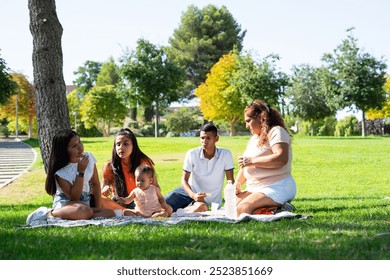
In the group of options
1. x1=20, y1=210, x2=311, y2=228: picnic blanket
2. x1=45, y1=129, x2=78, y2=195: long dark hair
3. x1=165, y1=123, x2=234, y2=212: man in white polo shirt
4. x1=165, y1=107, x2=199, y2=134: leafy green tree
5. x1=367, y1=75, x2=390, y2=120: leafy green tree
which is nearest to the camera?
x1=20, y1=210, x2=311, y2=228: picnic blanket

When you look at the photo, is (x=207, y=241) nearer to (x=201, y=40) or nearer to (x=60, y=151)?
(x=60, y=151)

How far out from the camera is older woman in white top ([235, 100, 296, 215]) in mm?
6820

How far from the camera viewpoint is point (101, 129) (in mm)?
57219

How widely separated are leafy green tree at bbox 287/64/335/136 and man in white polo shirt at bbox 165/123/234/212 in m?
43.3

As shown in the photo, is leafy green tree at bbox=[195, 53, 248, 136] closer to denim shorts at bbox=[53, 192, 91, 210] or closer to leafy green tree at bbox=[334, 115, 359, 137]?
leafy green tree at bbox=[334, 115, 359, 137]

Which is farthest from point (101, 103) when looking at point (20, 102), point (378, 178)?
point (378, 178)

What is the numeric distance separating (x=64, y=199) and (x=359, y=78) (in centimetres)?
3802

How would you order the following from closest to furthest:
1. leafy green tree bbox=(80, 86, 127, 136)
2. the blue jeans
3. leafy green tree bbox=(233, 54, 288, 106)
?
the blue jeans < leafy green tree bbox=(233, 54, 288, 106) < leafy green tree bbox=(80, 86, 127, 136)

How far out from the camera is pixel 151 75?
1655 inches

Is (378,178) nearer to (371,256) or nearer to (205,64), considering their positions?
(371,256)

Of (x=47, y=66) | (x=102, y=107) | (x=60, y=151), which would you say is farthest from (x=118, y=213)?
(x=102, y=107)

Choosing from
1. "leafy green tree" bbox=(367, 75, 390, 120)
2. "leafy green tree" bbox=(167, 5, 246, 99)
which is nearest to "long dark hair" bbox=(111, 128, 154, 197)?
"leafy green tree" bbox=(367, 75, 390, 120)

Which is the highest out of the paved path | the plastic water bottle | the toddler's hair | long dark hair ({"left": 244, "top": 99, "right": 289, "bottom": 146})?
long dark hair ({"left": 244, "top": 99, "right": 289, "bottom": 146})
